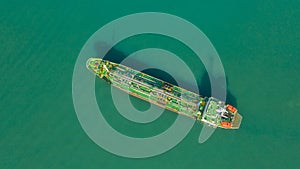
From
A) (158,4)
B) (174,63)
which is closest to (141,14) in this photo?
(158,4)

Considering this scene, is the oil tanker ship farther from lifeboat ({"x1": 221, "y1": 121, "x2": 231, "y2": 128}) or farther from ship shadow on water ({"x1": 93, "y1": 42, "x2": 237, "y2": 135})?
ship shadow on water ({"x1": 93, "y1": 42, "x2": 237, "y2": 135})

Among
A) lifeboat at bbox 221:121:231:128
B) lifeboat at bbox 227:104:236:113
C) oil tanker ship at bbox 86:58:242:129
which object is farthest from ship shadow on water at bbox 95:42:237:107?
lifeboat at bbox 221:121:231:128

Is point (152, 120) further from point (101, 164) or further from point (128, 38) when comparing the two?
point (128, 38)

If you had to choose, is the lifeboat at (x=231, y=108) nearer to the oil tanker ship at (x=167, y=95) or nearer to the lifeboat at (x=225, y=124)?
the oil tanker ship at (x=167, y=95)

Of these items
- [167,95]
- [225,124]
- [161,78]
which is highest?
[161,78]

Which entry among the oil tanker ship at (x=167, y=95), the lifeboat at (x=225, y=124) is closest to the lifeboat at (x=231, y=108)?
the oil tanker ship at (x=167, y=95)

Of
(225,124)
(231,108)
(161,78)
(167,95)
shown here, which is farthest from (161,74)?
(225,124)

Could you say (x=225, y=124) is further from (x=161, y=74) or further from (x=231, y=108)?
(x=161, y=74)

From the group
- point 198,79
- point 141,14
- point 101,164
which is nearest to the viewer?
point 101,164
